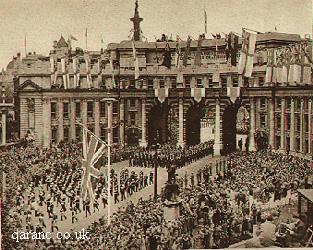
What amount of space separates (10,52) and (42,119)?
70 cm

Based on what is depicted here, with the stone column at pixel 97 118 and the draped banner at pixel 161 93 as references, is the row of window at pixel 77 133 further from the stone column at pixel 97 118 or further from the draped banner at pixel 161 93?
the draped banner at pixel 161 93

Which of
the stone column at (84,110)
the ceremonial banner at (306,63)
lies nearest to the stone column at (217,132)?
the ceremonial banner at (306,63)

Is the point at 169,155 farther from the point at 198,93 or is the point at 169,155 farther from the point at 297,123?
the point at 297,123

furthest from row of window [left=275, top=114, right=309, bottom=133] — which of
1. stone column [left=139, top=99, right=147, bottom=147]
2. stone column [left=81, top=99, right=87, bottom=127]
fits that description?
stone column [left=81, top=99, right=87, bottom=127]

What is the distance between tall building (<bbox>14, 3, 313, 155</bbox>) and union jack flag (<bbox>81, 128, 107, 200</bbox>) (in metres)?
0.13

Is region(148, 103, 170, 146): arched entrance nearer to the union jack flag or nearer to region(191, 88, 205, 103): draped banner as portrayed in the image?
region(191, 88, 205, 103): draped banner

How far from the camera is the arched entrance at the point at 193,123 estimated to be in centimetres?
526

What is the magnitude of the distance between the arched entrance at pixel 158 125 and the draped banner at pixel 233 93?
23.7 inches

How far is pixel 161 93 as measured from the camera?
5.28m

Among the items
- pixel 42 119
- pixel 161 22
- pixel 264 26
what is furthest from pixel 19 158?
pixel 264 26

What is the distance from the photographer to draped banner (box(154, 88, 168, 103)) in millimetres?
5273

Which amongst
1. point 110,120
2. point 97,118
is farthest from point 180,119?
point 97,118

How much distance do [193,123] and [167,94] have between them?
1.24 ft

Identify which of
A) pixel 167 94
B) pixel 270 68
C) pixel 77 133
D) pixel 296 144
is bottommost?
pixel 296 144
